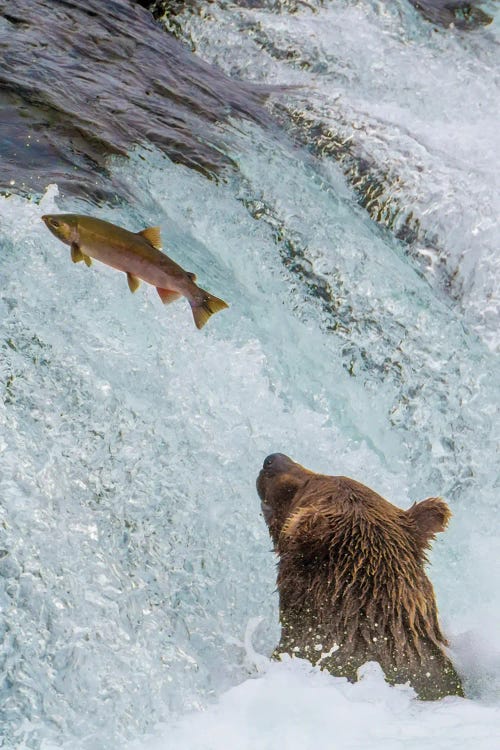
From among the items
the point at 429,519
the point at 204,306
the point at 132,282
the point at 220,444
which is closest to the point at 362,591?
the point at 429,519

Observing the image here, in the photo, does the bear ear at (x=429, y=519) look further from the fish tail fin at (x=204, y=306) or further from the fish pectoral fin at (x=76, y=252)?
the fish pectoral fin at (x=76, y=252)

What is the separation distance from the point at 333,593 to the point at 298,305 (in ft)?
7.35

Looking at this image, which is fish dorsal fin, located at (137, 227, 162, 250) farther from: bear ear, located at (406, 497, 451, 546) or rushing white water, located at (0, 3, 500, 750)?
bear ear, located at (406, 497, 451, 546)

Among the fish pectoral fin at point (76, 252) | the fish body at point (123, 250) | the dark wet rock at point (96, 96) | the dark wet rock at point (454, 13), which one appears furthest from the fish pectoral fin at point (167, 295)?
the dark wet rock at point (454, 13)

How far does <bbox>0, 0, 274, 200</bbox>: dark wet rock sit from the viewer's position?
5566mm

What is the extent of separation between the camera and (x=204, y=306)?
3.81 m

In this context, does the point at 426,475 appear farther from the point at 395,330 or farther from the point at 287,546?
the point at 287,546

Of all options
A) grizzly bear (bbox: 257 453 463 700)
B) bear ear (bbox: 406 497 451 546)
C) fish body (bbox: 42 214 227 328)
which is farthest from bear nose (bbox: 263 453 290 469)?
fish body (bbox: 42 214 227 328)

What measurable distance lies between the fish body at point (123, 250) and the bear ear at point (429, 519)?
1.09 m

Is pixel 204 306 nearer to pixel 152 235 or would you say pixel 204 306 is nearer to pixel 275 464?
pixel 152 235

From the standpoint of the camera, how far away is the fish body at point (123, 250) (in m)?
3.62

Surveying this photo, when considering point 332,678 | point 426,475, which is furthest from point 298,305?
point 332,678

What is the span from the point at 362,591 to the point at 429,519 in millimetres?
410

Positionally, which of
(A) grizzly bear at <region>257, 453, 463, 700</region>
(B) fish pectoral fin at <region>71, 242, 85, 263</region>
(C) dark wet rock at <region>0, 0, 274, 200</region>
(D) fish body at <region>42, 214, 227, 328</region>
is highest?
(D) fish body at <region>42, 214, 227, 328</region>
